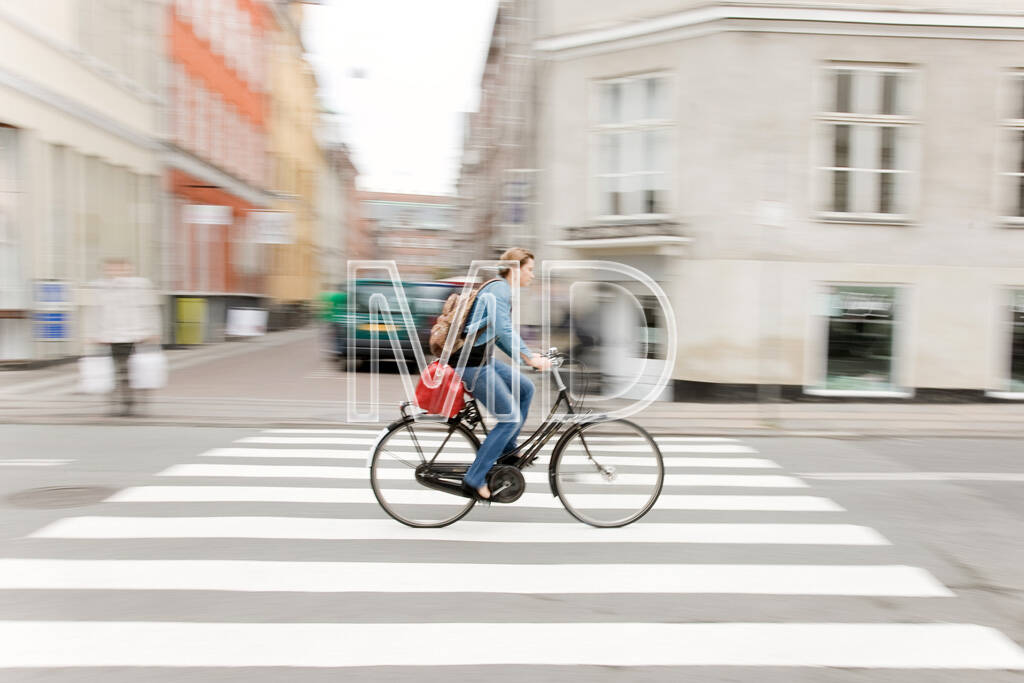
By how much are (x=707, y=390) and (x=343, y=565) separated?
10.5 metres

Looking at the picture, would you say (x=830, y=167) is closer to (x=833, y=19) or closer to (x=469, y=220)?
(x=833, y=19)

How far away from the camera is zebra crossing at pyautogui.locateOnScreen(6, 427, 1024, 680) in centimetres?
402

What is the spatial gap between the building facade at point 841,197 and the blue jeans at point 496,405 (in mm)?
9296

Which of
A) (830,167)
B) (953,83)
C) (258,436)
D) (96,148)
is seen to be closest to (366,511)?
(258,436)

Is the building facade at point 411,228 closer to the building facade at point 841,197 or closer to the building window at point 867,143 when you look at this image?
the building facade at point 841,197

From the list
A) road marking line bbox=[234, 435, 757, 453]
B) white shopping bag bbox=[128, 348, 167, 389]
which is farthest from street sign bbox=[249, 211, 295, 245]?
road marking line bbox=[234, 435, 757, 453]

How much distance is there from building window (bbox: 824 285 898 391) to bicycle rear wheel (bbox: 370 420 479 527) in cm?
1041

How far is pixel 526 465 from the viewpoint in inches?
241

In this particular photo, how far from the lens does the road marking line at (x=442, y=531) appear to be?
5.84 metres

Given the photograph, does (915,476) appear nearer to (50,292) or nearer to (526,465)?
(526,465)

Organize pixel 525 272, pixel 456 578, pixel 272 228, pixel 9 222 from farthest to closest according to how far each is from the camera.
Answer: pixel 272 228 < pixel 9 222 < pixel 525 272 < pixel 456 578

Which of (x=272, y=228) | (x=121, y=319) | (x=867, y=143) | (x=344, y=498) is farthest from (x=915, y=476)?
(x=272, y=228)

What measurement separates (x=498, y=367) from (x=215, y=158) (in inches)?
1058

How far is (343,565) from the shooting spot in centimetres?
524
